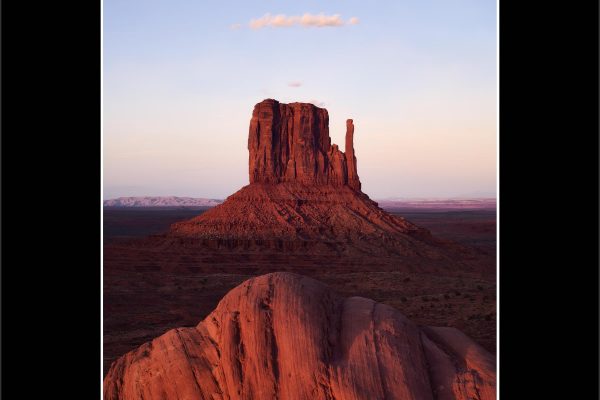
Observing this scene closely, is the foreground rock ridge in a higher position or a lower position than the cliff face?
lower

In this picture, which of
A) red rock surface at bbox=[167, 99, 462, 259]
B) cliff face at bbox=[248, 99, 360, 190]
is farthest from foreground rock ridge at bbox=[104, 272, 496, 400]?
cliff face at bbox=[248, 99, 360, 190]

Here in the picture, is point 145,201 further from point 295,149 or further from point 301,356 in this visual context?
point 295,149

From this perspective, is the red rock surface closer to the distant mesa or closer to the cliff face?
the cliff face

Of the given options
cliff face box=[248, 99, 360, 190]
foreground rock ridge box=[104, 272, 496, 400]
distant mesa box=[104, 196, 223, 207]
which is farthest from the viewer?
cliff face box=[248, 99, 360, 190]

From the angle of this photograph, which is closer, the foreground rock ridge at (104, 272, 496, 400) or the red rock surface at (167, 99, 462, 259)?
the foreground rock ridge at (104, 272, 496, 400)
